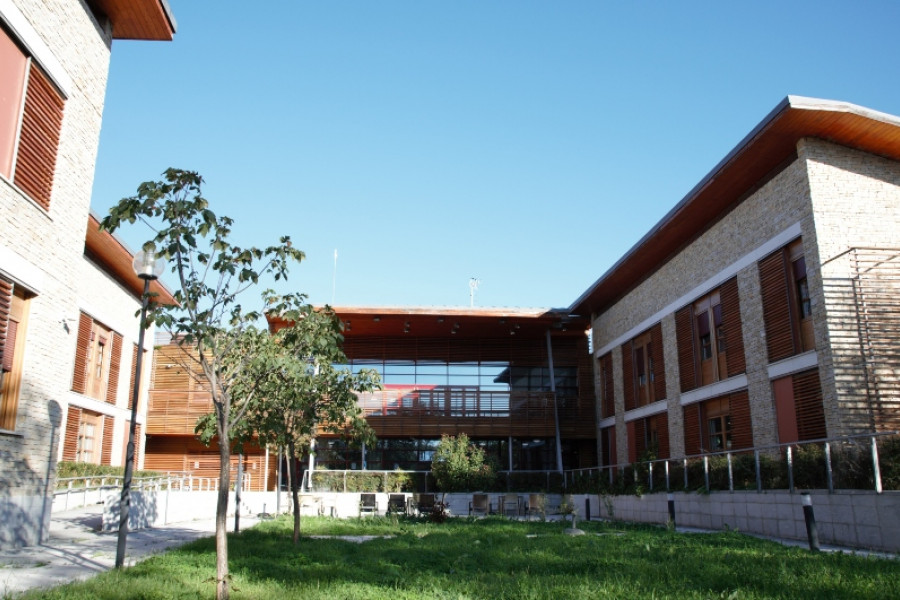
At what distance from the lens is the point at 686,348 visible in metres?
23.4

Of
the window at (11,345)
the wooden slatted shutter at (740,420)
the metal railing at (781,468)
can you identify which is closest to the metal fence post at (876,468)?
the metal railing at (781,468)

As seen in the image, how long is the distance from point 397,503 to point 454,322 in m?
8.35

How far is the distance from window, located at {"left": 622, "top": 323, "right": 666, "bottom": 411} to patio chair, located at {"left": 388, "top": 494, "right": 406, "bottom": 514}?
902cm

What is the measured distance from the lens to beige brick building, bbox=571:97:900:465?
630 inches

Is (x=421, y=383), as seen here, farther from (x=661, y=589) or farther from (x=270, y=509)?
(x=661, y=589)

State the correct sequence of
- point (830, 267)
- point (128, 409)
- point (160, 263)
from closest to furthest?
point (160, 263) → point (830, 267) → point (128, 409)

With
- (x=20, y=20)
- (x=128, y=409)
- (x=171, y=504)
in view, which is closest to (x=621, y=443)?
(x=171, y=504)

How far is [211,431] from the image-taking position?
1135cm

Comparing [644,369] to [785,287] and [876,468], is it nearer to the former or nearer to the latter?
[785,287]

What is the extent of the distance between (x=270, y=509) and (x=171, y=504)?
873 cm

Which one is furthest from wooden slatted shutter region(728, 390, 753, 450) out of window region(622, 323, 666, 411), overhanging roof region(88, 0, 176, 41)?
overhanging roof region(88, 0, 176, 41)

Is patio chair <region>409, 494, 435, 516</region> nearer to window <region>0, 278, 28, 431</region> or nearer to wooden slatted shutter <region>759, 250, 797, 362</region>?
wooden slatted shutter <region>759, 250, 797, 362</region>

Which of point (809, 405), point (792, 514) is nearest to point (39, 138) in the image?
point (792, 514)

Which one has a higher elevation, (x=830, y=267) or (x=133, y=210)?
(x=830, y=267)
